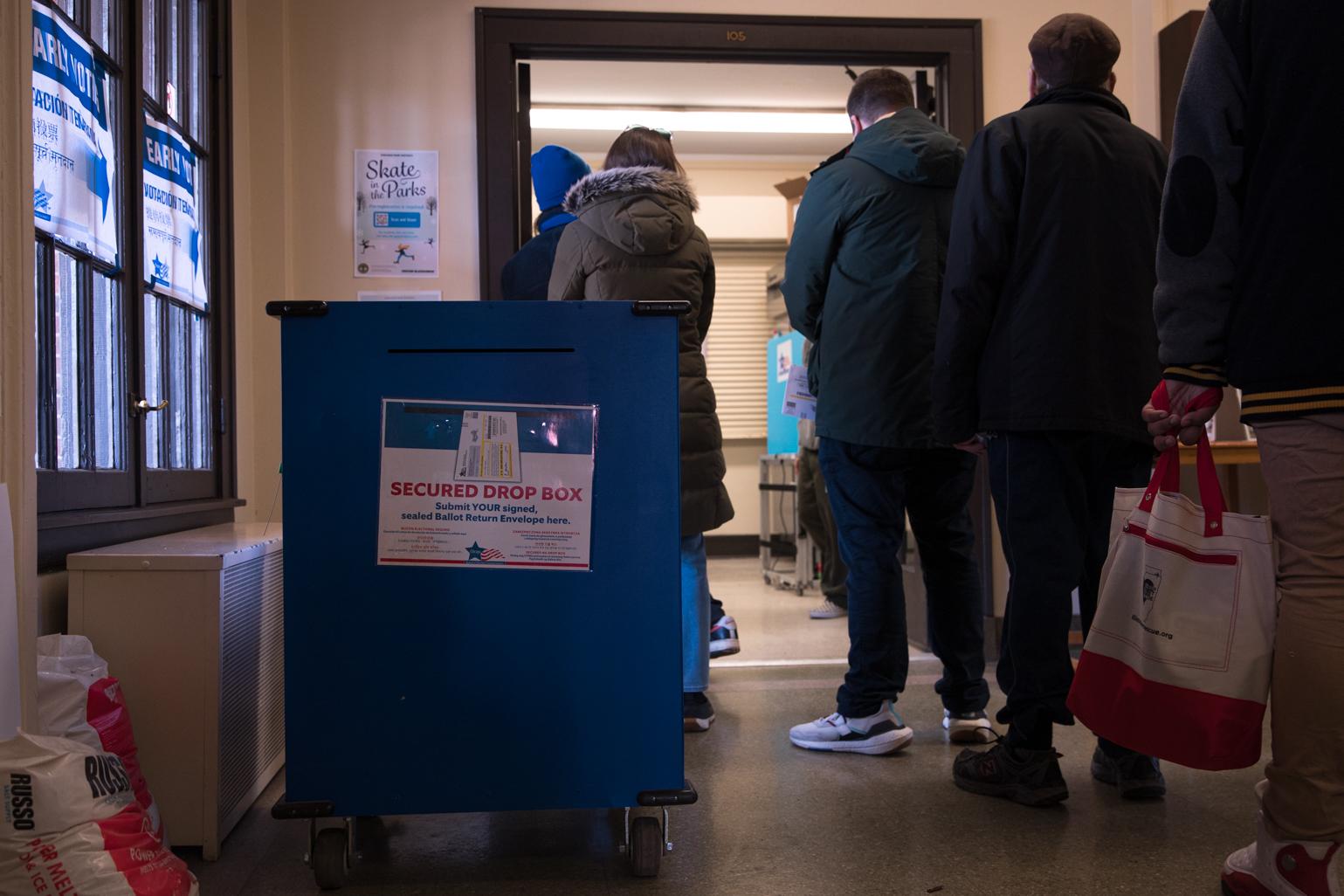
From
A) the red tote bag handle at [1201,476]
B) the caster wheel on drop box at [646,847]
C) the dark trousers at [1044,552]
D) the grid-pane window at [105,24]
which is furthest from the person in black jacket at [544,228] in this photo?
the red tote bag handle at [1201,476]

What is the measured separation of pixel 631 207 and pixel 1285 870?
1.85m

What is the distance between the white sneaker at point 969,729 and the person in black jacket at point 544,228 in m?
1.48

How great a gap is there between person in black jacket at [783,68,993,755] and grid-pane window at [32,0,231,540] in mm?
1553

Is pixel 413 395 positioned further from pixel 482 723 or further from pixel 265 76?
pixel 265 76

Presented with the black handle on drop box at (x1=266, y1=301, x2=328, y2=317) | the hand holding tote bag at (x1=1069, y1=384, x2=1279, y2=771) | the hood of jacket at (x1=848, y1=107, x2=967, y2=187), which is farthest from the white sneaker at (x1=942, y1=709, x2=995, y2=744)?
the black handle on drop box at (x1=266, y1=301, x2=328, y2=317)

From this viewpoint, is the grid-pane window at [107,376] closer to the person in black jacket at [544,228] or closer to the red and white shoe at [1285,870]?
the person in black jacket at [544,228]

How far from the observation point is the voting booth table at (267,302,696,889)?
1697 millimetres

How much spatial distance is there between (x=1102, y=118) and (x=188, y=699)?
2.00m

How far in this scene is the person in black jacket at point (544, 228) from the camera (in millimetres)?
2961

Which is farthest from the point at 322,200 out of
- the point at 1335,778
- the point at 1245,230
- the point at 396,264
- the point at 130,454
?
the point at 1335,778

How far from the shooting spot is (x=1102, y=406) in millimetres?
2004

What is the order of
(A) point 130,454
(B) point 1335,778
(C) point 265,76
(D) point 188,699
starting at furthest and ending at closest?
(C) point 265,76 < (A) point 130,454 < (D) point 188,699 < (B) point 1335,778

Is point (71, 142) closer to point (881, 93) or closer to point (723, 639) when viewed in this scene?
point (881, 93)

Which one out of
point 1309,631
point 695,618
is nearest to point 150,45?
point 695,618
